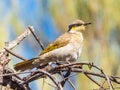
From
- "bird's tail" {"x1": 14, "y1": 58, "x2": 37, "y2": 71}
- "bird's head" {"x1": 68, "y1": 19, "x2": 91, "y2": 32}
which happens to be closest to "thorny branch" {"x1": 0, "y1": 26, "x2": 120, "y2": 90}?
"bird's tail" {"x1": 14, "y1": 58, "x2": 37, "y2": 71}

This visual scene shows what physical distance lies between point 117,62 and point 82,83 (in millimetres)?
636

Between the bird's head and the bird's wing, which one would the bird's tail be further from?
the bird's head

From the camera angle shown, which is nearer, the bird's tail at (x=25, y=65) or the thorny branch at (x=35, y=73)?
the thorny branch at (x=35, y=73)

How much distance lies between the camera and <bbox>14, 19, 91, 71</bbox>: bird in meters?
1.80

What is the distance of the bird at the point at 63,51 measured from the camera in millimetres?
1800

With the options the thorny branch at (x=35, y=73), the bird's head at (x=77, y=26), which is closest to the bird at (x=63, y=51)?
the bird's head at (x=77, y=26)

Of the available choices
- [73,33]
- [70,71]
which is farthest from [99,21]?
[70,71]

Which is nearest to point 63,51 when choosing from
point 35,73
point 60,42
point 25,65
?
point 60,42

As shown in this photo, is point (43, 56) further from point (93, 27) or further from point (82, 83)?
point (93, 27)

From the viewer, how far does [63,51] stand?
2.01 m

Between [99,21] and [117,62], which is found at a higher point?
[99,21]

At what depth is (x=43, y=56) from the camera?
189 centimetres

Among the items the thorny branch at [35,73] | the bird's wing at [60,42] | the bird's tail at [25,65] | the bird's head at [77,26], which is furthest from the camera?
the bird's head at [77,26]

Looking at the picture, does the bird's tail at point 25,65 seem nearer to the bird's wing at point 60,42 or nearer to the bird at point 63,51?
the bird at point 63,51
